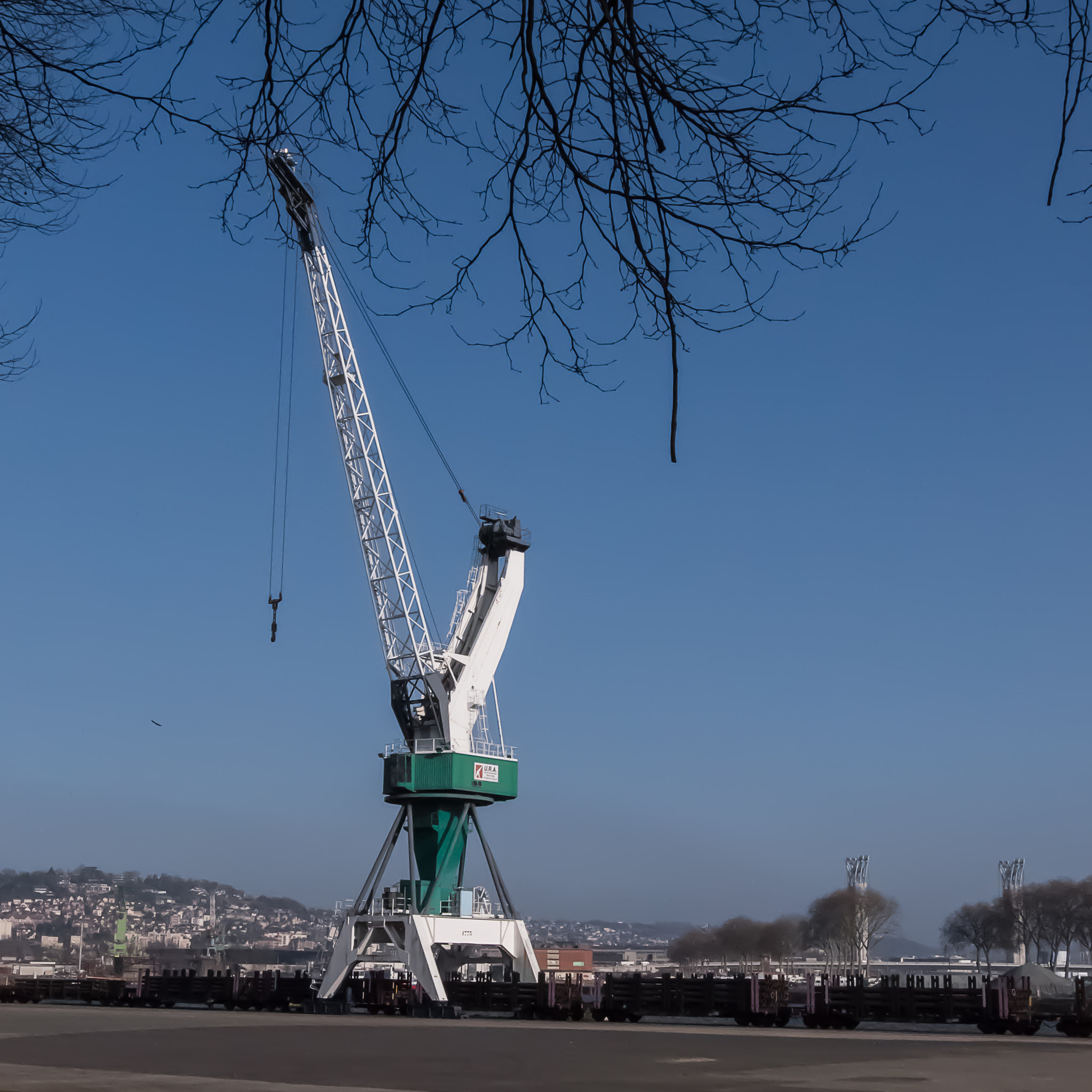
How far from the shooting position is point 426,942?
47.8 meters

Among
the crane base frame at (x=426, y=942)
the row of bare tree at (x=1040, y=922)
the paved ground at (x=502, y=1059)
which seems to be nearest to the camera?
the paved ground at (x=502, y=1059)

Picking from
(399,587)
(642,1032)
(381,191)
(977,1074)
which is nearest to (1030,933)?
(399,587)

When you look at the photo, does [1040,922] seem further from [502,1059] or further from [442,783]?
[502,1059]

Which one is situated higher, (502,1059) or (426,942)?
(502,1059)

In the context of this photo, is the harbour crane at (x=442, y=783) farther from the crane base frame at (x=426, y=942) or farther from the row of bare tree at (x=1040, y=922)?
the row of bare tree at (x=1040, y=922)

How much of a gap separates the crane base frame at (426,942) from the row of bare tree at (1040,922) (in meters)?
72.9

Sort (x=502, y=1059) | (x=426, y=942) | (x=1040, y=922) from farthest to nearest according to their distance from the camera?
(x=1040, y=922), (x=426, y=942), (x=502, y=1059)

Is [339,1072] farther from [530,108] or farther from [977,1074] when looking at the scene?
[530,108]

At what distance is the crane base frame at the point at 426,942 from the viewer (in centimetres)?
4747

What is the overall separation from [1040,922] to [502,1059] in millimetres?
114832

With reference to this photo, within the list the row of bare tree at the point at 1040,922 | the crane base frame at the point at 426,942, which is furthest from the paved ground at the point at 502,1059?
the row of bare tree at the point at 1040,922

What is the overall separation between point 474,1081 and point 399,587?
4377 centimetres

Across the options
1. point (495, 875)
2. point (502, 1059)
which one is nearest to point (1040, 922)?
point (495, 875)

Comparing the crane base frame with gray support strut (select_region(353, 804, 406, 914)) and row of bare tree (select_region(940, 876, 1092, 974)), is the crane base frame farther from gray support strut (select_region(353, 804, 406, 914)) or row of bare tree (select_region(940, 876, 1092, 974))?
row of bare tree (select_region(940, 876, 1092, 974))
